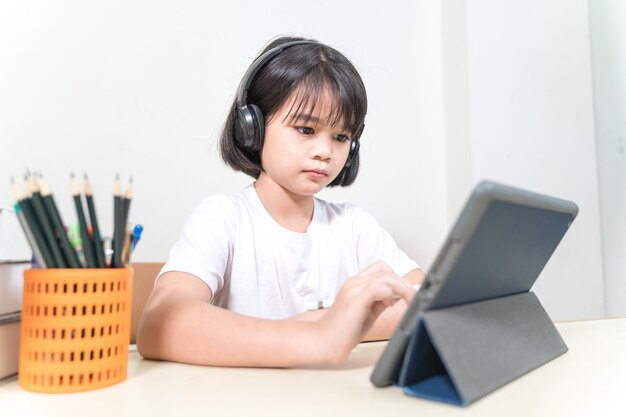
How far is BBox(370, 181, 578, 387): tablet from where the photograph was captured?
321mm

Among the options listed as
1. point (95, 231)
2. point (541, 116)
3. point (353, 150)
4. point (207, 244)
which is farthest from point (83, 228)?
point (541, 116)

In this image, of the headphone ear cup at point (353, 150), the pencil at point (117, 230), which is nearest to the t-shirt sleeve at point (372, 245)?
the headphone ear cup at point (353, 150)

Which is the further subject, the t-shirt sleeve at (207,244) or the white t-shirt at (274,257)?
the white t-shirt at (274,257)

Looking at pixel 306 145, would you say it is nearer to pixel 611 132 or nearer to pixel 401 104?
pixel 401 104

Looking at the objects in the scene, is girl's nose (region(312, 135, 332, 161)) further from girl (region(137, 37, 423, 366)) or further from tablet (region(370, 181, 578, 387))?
tablet (region(370, 181, 578, 387))

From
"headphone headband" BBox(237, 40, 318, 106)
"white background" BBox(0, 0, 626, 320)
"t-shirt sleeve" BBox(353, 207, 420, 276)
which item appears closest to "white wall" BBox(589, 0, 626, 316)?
"white background" BBox(0, 0, 626, 320)

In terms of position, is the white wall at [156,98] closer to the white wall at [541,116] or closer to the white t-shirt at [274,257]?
the white wall at [541,116]

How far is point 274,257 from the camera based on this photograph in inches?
33.2

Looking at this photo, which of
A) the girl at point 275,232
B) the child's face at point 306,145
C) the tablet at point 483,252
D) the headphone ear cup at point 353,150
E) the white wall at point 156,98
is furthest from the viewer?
the white wall at point 156,98

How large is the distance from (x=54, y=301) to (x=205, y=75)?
96 centimetres

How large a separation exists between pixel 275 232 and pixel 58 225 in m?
0.47

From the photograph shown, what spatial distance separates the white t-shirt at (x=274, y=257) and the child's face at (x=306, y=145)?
10 cm

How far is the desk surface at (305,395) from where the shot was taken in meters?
0.35

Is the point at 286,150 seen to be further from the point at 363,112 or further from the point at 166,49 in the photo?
the point at 166,49
